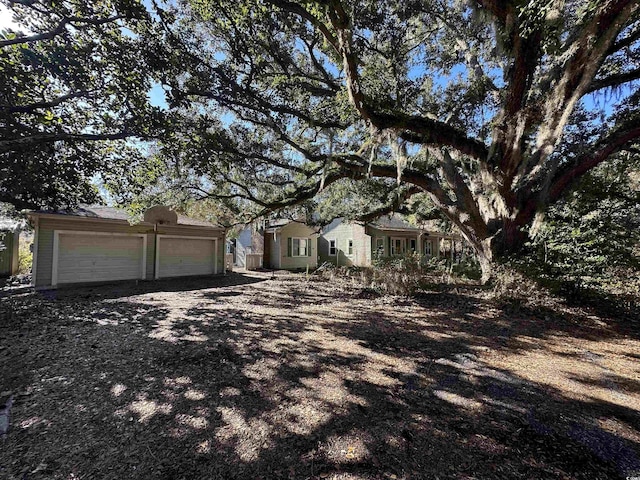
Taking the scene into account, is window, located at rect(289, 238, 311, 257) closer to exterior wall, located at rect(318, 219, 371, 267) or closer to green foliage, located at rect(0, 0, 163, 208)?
exterior wall, located at rect(318, 219, 371, 267)

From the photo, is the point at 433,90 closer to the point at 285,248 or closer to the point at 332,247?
the point at 285,248

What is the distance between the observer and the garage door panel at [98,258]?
9.82 m

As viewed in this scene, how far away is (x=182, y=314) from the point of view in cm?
616

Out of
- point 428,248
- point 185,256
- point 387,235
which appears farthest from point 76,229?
point 428,248

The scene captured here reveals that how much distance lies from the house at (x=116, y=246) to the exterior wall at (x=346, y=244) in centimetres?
882

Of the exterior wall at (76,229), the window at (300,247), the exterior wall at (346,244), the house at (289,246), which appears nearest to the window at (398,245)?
the exterior wall at (346,244)

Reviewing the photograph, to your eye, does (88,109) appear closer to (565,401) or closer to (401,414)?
(401,414)

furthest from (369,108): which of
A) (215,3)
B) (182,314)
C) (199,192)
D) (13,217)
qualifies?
(13,217)

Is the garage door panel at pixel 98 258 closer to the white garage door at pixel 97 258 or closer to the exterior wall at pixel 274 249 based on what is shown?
the white garage door at pixel 97 258

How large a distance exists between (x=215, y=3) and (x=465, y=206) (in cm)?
790

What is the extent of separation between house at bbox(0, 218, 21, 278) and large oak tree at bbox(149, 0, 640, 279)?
10.6 m

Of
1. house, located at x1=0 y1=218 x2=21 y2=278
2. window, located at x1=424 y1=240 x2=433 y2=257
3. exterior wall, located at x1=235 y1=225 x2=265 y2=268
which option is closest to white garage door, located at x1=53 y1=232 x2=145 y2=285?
house, located at x1=0 y1=218 x2=21 y2=278

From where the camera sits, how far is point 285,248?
735 inches

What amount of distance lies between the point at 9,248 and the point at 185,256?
751cm
